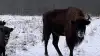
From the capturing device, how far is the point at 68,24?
11398 mm

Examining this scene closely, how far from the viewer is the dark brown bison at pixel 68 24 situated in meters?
10.8

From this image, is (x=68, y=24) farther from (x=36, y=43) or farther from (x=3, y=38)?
(x=36, y=43)

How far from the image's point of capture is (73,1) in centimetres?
3378

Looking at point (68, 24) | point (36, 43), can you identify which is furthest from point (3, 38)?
point (36, 43)

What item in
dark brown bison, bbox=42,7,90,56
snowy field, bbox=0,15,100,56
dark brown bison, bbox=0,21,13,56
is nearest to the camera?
dark brown bison, bbox=42,7,90,56

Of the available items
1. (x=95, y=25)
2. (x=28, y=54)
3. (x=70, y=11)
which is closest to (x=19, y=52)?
(x=28, y=54)

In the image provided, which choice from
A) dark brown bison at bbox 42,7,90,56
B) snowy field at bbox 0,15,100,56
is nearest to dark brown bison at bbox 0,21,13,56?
snowy field at bbox 0,15,100,56

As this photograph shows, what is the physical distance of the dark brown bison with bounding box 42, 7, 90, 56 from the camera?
10784mm

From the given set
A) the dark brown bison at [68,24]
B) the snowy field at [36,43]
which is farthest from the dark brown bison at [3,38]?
the dark brown bison at [68,24]

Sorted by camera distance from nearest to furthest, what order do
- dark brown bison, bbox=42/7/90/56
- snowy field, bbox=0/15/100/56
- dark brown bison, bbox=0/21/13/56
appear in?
dark brown bison, bbox=42/7/90/56 < dark brown bison, bbox=0/21/13/56 < snowy field, bbox=0/15/100/56

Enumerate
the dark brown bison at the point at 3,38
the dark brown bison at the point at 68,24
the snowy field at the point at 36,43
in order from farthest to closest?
the snowy field at the point at 36,43 < the dark brown bison at the point at 3,38 < the dark brown bison at the point at 68,24

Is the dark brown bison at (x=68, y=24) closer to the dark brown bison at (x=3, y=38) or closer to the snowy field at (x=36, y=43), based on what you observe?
the snowy field at (x=36, y=43)

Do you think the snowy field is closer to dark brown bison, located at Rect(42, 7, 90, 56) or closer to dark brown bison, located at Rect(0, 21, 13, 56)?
dark brown bison, located at Rect(42, 7, 90, 56)

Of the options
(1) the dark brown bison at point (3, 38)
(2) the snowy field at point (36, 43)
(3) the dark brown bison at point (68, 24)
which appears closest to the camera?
(3) the dark brown bison at point (68, 24)
